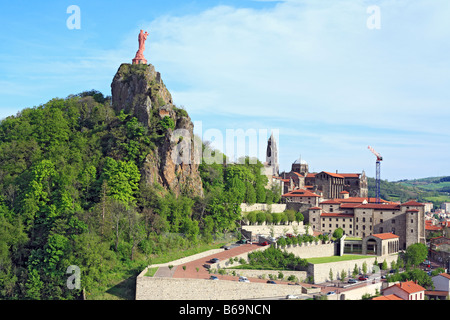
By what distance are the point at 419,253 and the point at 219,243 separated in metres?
27.1

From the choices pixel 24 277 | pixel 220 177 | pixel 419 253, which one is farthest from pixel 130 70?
pixel 419 253

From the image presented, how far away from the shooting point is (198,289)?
41594mm

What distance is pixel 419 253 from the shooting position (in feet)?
210

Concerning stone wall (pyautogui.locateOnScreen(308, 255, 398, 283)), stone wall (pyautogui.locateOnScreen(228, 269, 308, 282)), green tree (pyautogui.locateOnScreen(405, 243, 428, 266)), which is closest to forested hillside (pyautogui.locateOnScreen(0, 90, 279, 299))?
stone wall (pyautogui.locateOnScreen(228, 269, 308, 282))

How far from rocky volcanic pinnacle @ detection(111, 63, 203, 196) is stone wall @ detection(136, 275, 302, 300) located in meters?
16.5

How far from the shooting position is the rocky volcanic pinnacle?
57.2 meters

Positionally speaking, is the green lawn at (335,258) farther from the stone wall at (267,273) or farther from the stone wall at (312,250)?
the stone wall at (267,273)

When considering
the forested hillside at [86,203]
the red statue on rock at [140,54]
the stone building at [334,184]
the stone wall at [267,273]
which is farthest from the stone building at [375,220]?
the red statue on rock at [140,54]

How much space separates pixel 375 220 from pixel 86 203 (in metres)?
42.7

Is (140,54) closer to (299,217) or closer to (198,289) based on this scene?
(299,217)

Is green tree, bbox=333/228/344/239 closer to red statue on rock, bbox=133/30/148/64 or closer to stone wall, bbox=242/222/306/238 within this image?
stone wall, bbox=242/222/306/238

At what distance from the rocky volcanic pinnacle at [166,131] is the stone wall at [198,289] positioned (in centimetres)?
1652

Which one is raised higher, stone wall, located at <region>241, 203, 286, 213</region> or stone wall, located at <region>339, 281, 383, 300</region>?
stone wall, located at <region>241, 203, 286, 213</region>

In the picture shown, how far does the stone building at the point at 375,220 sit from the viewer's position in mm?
69938
